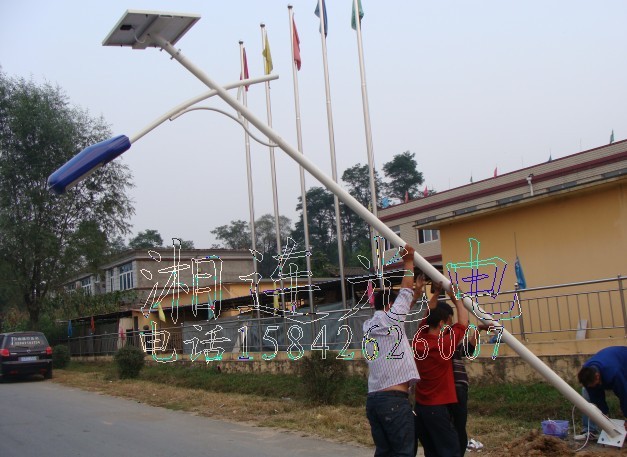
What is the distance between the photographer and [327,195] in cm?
5231

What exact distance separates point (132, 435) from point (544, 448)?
259 inches

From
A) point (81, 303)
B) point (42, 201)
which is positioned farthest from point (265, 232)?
point (42, 201)

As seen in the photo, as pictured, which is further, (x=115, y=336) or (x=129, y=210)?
(x=129, y=210)

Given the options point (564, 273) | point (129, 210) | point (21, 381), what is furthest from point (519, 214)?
point (129, 210)

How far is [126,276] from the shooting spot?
4244cm

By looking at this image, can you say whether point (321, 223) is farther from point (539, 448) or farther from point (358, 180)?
point (539, 448)

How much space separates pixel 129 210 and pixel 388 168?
42.6 m

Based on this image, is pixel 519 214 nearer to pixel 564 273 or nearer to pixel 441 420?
pixel 564 273

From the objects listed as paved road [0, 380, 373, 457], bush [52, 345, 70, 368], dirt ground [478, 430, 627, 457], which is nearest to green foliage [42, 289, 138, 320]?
bush [52, 345, 70, 368]

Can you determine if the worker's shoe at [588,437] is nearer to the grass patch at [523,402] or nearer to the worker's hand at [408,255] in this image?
the grass patch at [523,402]

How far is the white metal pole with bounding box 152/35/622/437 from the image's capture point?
5.87m

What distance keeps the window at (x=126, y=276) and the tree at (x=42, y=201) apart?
8.17 meters

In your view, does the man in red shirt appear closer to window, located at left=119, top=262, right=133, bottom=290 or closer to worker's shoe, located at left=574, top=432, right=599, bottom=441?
worker's shoe, located at left=574, top=432, right=599, bottom=441

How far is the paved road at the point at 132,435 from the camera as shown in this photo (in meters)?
9.07
